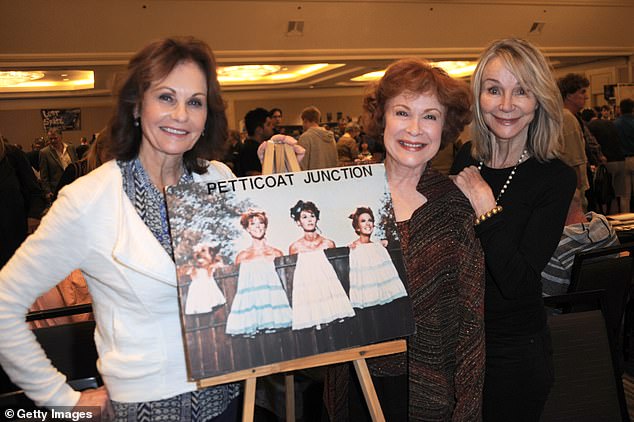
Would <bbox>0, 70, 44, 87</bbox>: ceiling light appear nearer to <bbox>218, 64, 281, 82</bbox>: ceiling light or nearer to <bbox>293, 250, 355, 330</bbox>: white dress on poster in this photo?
<bbox>218, 64, 281, 82</bbox>: ceiling light

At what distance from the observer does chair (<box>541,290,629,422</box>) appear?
7.47ft

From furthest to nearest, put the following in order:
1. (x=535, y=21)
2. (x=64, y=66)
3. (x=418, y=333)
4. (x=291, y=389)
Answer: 1. (x=535, y=21)
2. (x=64, y=66)
3. (x=291, y=389)
4. (x=418, y=333)

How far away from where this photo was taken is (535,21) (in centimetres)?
1067

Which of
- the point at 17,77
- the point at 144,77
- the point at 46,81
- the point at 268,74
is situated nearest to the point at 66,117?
the point at 46,81

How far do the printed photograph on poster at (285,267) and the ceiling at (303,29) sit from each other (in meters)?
7.43

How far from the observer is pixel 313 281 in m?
1.49

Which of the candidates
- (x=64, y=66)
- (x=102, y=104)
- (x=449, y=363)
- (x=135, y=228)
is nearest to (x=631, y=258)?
(x=449, y=363)

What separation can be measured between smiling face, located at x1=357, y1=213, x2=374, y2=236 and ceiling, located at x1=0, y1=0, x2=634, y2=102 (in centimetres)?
745

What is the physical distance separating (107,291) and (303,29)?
840cm

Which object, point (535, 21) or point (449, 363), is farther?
point (535, 21)

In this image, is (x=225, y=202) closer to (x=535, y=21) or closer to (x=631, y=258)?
(x=631, y=258)

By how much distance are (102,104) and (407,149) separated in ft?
42.6

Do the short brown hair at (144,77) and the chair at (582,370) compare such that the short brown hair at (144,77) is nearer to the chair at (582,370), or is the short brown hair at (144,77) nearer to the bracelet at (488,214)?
the bracelet at (488,214)

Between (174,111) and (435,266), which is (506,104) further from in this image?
(174,111)
